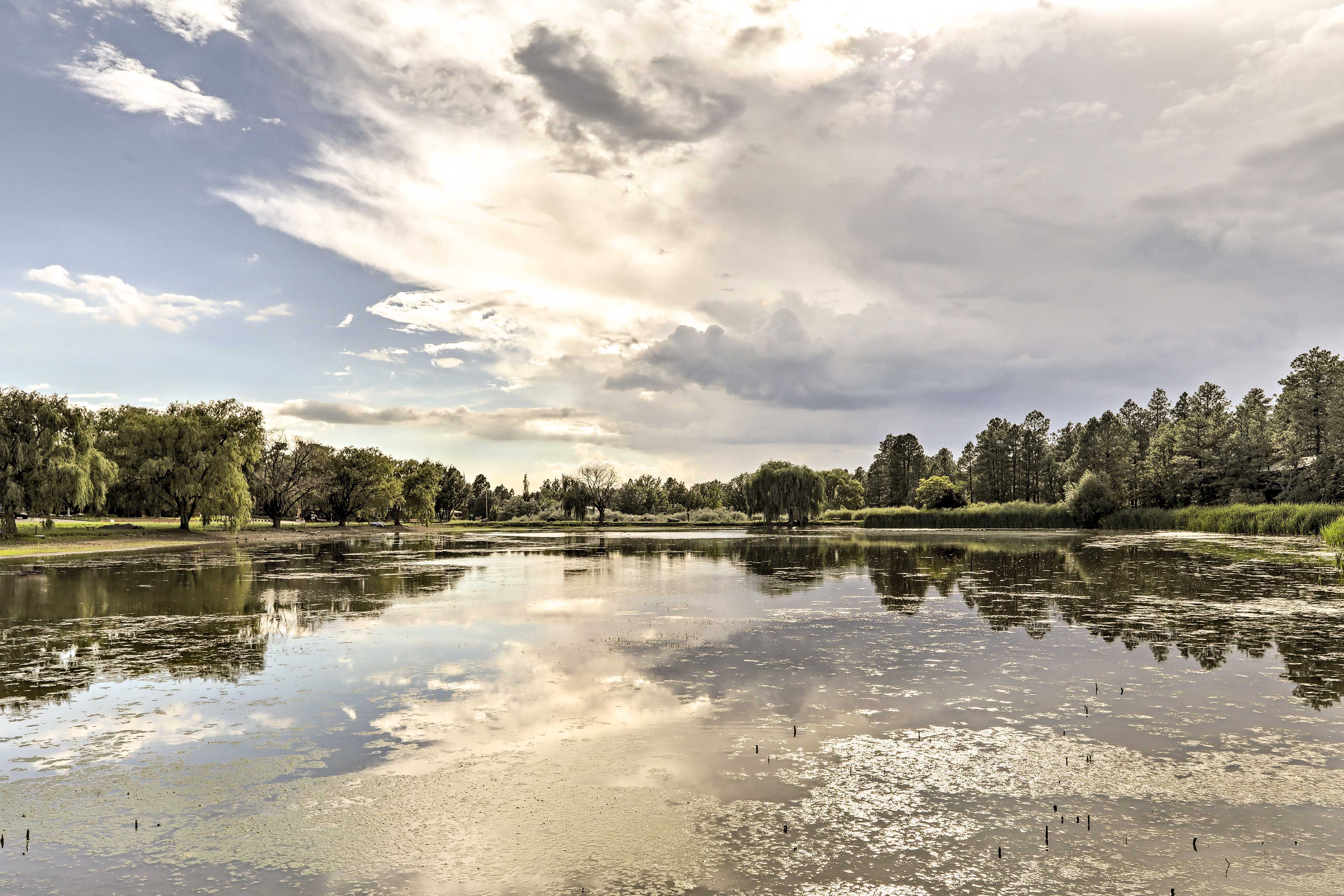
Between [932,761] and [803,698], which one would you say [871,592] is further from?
[932,761]

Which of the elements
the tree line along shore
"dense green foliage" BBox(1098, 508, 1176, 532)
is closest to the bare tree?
the tree line along shore

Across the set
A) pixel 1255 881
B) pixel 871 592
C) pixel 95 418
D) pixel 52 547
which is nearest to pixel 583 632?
pixel 871 592

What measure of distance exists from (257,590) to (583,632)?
14.8m

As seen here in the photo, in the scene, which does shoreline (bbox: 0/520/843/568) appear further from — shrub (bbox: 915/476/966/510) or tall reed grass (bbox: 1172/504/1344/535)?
tall reed grass (bbox: 1172/504/1344/535)

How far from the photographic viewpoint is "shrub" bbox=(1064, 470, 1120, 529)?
78250 millimetres

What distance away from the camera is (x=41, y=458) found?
44.1 m

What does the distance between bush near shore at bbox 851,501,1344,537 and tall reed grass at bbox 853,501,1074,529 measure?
0.07m

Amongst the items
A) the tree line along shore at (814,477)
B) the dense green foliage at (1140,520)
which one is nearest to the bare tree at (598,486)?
the tree line along shore at (814,477)

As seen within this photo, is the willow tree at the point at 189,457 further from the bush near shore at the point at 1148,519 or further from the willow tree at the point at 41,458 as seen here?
the bush near shore at the point at 1148,519

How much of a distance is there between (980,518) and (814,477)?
958 inches

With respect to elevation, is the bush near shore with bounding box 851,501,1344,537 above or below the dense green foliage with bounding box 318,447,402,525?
below

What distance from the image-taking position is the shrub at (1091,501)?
7825 cm

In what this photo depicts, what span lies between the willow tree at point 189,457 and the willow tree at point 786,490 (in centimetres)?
4860

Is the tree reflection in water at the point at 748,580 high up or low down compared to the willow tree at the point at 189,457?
down
